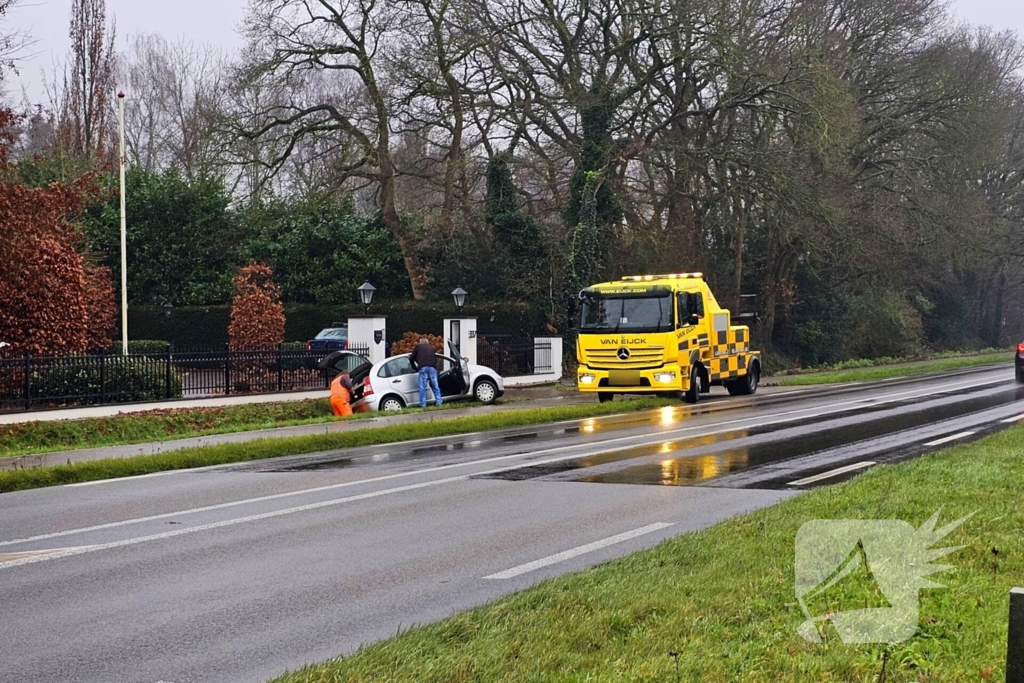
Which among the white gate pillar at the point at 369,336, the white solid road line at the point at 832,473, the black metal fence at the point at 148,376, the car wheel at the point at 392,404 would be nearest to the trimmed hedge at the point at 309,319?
the white gate pillar at the point at 369,336

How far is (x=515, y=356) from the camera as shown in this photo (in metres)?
35.0

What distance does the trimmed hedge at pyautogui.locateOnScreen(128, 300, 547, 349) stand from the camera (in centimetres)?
3850

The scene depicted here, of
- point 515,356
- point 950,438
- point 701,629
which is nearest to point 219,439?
point 950,438

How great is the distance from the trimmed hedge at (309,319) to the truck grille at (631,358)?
39.2ft

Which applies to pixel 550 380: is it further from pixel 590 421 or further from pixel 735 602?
pixel 735 602

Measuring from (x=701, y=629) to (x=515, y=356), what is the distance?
29.1 meters

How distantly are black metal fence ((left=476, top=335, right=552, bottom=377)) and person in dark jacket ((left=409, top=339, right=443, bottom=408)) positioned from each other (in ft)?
26.1

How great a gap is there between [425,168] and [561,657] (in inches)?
1462

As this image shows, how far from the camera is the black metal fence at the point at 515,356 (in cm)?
3431

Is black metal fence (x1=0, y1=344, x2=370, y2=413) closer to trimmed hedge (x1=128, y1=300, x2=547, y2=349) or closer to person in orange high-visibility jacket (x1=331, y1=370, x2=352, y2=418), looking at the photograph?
person in orange high-visibility jacket (x1=331, y1=370, x2=352, y2=418)

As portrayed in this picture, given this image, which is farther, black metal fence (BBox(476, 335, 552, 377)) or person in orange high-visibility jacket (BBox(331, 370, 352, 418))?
black metal fence (BBox(476, 335, 552, 377))

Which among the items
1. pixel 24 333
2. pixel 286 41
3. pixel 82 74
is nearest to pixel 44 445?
pixel 24 333

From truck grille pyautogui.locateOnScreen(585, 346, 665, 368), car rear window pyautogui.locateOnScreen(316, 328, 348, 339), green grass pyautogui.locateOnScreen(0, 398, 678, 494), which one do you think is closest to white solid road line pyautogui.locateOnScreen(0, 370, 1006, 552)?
green grass pyautogui.locateOnScreen(0, 398, 678, 494)

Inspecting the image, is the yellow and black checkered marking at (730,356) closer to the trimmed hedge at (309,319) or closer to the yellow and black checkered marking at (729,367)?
the yellow and black checkered marking at (729,367)
